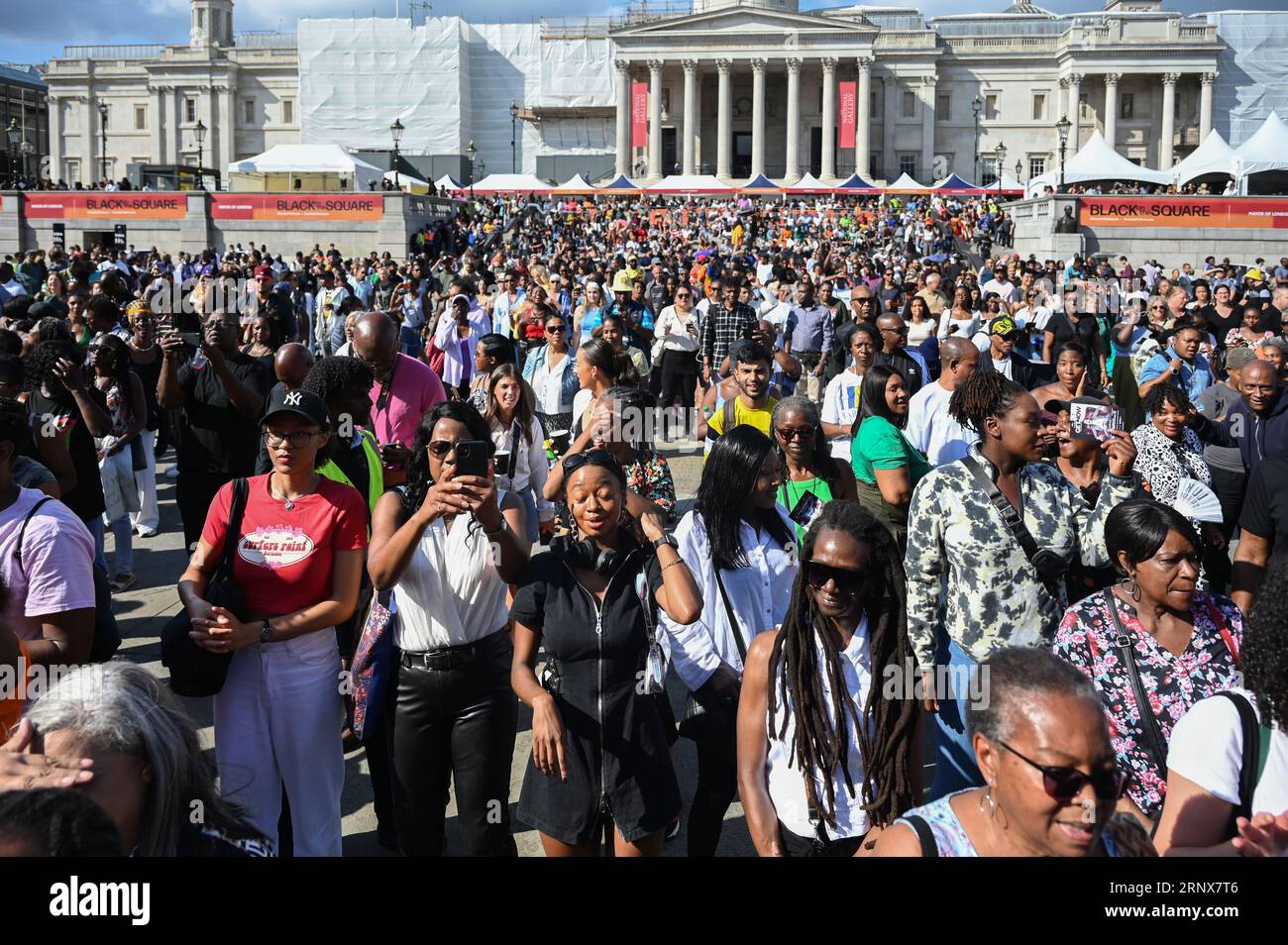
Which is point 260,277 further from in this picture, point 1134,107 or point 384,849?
point 1134,107

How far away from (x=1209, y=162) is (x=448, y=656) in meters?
38.8

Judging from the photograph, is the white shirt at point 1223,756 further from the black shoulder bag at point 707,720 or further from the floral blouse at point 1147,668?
the black shoulder bag at point 707,720

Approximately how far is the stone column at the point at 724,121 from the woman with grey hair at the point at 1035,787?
71.2 meters

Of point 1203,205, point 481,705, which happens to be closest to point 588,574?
point 481,705

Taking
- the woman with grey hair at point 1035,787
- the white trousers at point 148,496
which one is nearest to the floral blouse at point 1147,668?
the woman with grey hair at point 1035,787

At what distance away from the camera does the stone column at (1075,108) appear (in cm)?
7325

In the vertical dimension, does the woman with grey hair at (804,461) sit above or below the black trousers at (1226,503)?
above

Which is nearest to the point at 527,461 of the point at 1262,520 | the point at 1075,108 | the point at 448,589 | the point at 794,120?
the point at 448,589

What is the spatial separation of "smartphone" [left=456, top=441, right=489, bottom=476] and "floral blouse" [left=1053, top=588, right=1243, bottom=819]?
1.97m

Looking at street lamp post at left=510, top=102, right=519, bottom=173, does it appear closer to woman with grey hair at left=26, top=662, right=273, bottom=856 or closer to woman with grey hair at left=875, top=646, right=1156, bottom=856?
woman with grey hair at left=26, top=662, right=273, bottom=856

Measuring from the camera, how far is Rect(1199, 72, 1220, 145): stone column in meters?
72.2

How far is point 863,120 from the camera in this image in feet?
231

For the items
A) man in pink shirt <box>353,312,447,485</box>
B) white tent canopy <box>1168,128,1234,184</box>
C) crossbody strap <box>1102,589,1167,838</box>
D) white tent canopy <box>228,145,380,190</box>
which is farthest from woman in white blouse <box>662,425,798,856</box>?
white tent canopy <box>228,145,380,190</box>

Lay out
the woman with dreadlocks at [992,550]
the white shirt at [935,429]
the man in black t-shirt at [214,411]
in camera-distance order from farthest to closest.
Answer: the man in black t-shirt at [214,411] → the white shirt at [935,429] → the woman with dreadlocks at [992,550]
